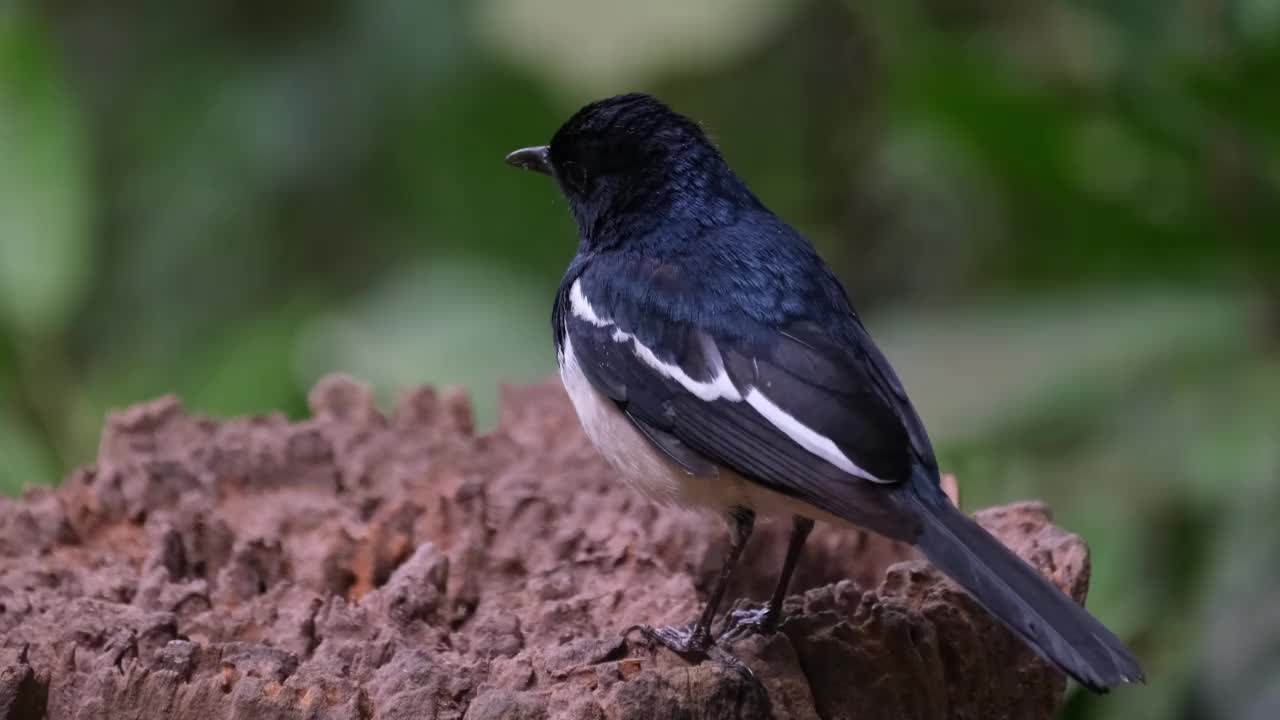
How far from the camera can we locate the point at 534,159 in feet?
11.7

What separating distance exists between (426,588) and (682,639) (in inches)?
19.7

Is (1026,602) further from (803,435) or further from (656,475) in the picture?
(656,475)

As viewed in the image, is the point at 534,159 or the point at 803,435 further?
the point at 534,159

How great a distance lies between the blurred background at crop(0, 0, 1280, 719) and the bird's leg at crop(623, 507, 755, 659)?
1272mm

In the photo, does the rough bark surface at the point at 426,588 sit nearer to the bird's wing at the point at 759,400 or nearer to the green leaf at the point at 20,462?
the bird's wing at the point at 759,400

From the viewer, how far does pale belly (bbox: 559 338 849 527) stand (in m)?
2.77

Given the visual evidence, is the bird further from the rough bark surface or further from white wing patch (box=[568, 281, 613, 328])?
the rough bark surface

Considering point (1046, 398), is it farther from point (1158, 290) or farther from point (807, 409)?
point (807, 409)

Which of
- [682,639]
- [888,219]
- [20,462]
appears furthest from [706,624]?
[888,219]

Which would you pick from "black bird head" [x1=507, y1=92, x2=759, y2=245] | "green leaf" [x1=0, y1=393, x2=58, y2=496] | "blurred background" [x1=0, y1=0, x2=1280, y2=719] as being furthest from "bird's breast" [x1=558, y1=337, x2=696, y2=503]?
"green leaf" [x1=0, y1=393, x2=58, y2=496]

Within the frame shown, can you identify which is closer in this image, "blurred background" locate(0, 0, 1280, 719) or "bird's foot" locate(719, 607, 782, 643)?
"bird's foot" locate(719, 607, 782, 643)

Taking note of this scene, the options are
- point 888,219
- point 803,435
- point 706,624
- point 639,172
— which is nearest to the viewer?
point 803,435

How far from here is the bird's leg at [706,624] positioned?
8.61 feet

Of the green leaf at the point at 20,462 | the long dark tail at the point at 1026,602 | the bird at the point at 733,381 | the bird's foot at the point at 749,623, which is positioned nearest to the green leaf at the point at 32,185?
the green leaf at the point at 20,462
